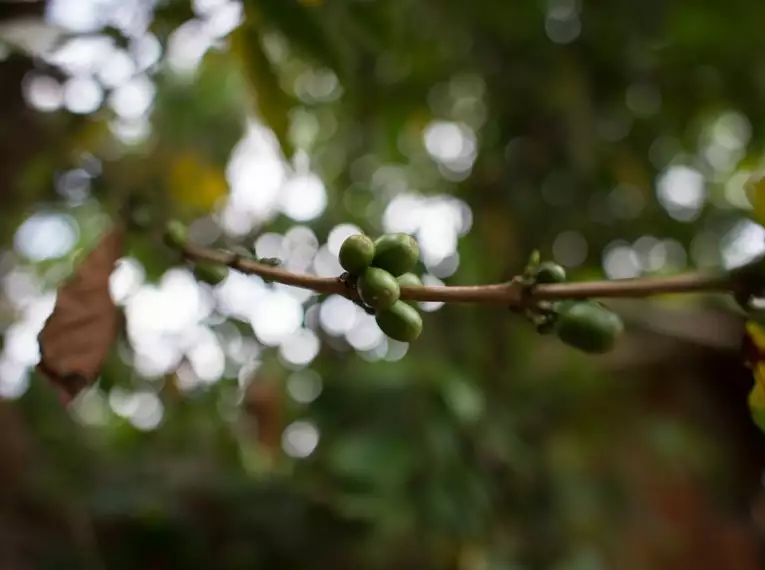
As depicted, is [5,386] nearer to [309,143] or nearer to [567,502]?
[309,143]

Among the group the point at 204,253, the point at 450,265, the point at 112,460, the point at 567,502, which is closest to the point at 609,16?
the point at 450,265

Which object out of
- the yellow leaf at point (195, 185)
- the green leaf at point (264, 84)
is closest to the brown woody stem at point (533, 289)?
the green leaf at point (264, 84)

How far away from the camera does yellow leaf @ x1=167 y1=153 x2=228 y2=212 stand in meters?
0.79

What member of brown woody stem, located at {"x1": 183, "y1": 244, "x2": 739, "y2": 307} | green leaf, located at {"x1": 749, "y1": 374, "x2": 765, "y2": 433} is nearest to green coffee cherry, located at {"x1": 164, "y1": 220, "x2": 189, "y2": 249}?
brown woody stem, located at {"x1": 183, "y1": 244, "x2": 739, "y2": 307}

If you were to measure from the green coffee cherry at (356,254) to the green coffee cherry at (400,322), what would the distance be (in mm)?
20

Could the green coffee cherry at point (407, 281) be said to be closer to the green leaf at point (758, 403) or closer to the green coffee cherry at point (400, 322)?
the green coffee cherry at point (400, 322)

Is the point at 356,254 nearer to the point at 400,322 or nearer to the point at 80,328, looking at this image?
the point at 400,322

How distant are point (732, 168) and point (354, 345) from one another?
773 millimetres

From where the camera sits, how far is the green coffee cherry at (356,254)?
0.98 ft

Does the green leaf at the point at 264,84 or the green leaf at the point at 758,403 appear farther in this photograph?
the green leaf at the point at 264,84

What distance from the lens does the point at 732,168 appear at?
4.27ft

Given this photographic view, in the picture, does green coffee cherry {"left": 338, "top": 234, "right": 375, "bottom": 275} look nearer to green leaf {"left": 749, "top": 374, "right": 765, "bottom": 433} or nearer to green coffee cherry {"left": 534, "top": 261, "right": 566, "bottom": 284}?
green coffee cherry {"left": 534, "top": 261, "right": 566, "bottom": 284}

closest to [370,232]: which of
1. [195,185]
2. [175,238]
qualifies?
[195,185]

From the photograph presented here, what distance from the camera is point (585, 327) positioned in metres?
0.33
